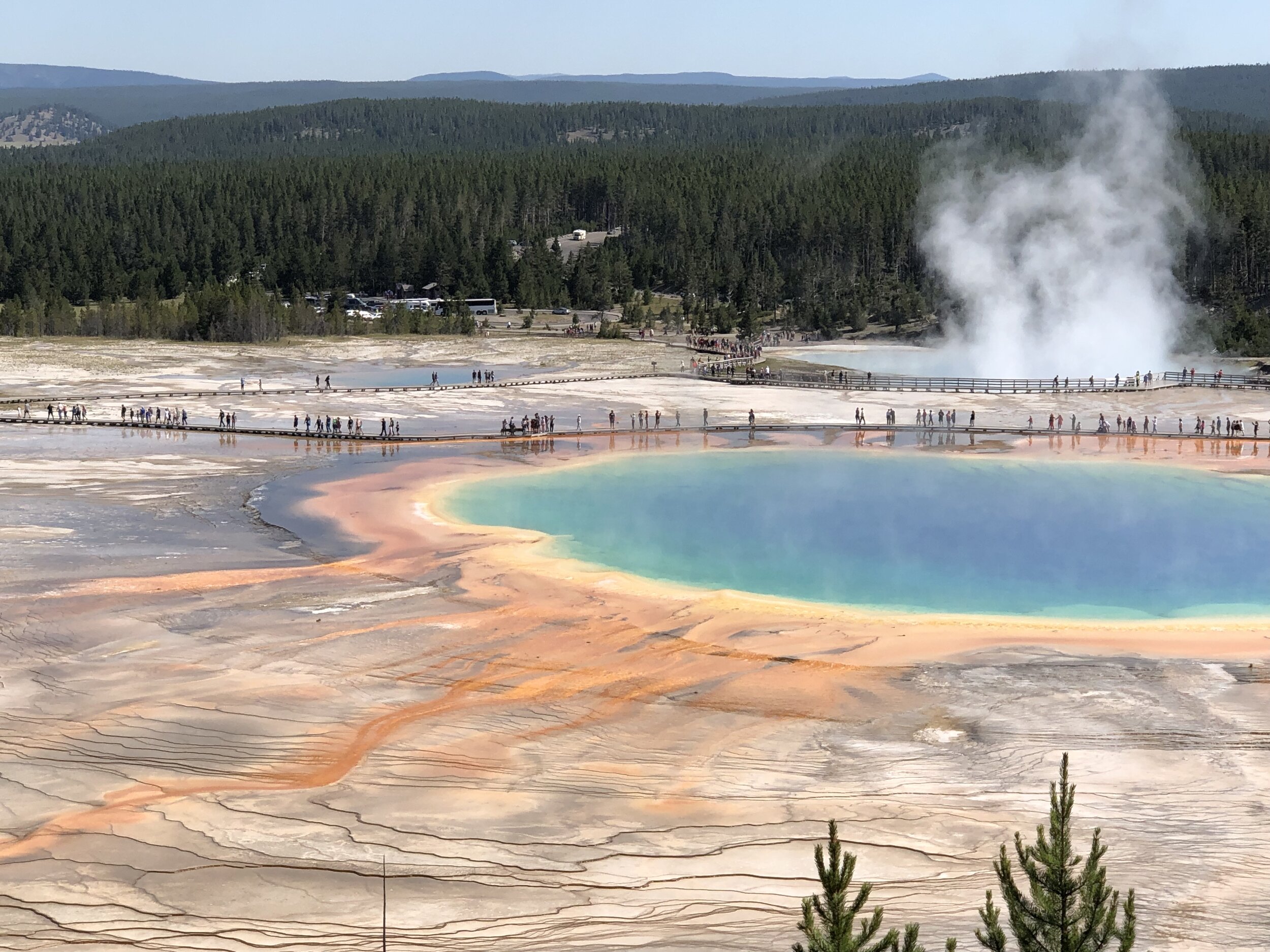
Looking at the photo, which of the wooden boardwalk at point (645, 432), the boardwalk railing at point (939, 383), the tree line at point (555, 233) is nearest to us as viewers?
the wooden boardwalk at point (645, 432)

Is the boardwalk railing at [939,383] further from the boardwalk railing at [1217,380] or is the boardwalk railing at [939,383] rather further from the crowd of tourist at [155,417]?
the crowd of tourist at [155,417]

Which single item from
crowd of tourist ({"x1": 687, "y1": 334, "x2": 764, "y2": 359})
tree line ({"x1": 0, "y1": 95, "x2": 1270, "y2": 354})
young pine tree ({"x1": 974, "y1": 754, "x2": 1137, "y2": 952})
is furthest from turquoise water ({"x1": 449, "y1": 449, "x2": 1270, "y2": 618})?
tree line ({"x1": 0, "y1": 95, "x2": 1270, "y2": 354})

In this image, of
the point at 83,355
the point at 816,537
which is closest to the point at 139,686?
the point at 816,537

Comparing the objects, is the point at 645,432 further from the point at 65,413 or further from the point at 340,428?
the point at 65,413

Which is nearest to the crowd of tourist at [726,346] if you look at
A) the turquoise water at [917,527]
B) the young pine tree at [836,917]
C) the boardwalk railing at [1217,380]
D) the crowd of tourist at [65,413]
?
the boardwalk railing at [1217,380]

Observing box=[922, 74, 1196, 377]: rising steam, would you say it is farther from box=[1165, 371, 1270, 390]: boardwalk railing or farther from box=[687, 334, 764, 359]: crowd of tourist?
box=[687, 334, 764, 359]: crowd of tourist

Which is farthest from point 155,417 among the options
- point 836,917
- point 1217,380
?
point 836,917
